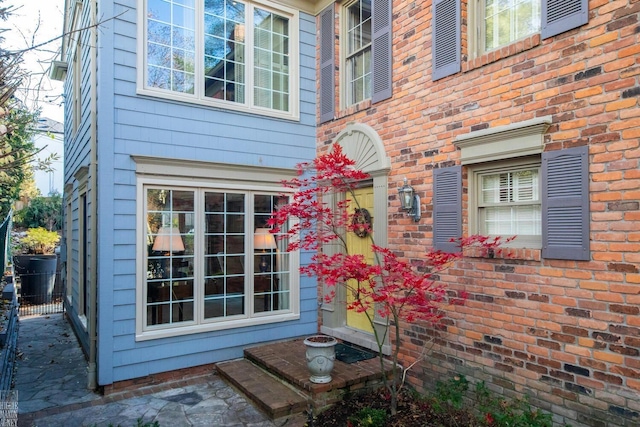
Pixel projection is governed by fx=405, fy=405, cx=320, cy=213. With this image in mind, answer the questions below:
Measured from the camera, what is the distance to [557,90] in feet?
11.2

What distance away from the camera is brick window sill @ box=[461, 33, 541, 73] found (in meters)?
3.60

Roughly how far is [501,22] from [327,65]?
8.84 ft

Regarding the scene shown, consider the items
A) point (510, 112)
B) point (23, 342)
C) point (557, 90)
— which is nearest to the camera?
point (557, 90)

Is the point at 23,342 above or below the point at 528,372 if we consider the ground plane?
below

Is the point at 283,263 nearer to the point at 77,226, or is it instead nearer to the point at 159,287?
the point at 159,287

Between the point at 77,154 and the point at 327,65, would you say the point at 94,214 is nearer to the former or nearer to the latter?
the point at 77,154

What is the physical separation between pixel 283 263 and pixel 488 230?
10.0ft

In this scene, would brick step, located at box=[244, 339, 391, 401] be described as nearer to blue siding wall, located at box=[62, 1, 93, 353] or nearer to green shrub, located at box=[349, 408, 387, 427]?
green shrub, located at box=[349, 408, 387, 427]

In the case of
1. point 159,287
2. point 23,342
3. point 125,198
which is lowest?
point 23,342

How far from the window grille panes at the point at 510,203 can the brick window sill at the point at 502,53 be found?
1094mm

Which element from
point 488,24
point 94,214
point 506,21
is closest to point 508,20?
point 506,21

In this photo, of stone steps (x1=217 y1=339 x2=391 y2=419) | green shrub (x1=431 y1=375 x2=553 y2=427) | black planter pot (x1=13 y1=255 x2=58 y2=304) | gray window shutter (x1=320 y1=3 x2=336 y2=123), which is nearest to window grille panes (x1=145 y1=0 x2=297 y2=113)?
gray window shutter (x1=320 y1=3 x2=336 y2=123)

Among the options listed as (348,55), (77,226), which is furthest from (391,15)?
(77,226)

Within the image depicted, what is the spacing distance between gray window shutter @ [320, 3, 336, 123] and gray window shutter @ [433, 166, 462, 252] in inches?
91.8
